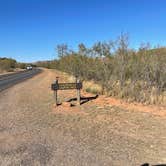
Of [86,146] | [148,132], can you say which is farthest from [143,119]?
[86,146]

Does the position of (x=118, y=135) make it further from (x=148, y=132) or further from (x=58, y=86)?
(x=58, y=86)

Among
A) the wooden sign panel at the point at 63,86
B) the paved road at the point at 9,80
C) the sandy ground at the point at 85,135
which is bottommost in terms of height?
the paved road at the point at 9,80

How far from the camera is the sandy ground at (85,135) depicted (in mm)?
5500

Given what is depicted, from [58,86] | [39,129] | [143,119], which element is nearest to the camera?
[39,129]

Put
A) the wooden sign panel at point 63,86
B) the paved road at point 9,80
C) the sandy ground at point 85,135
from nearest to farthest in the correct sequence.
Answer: the sandy ground at point 85,135 < the wooden sign panel at point 63,86 < the paved road at point 9,80

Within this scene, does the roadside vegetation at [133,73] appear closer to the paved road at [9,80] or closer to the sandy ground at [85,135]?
the sandy ground at [85,135]

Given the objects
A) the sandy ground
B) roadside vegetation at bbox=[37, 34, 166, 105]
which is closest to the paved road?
roadside vegetation at bbox=[37, 34, 166, 105]

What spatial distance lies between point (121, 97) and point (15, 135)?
6.49 meters

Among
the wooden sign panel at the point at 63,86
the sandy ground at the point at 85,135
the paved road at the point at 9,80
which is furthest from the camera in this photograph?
the paved road at the point at 9,80

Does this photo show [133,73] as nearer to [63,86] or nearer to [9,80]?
[63,86]

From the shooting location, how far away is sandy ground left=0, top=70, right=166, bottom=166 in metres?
5.50

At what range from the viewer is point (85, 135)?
23.5 feet

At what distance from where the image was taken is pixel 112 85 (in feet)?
46.9

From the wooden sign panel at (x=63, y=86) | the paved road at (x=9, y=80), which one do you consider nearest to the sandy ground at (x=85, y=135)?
the wooden sign panel at (x=63, y=86)
